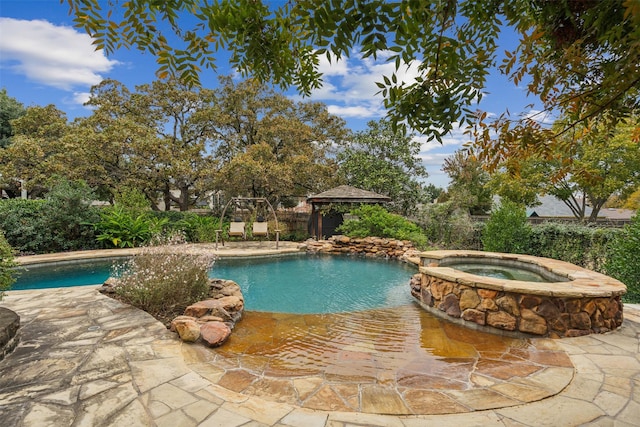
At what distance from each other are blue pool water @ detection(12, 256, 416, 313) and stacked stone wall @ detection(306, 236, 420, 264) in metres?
0.73

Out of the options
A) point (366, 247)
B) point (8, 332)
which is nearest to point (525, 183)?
point (366, 247)

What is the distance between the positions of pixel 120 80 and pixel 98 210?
787 cm

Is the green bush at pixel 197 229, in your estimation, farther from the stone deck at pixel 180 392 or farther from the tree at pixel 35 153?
the stone deck at pixel 180 392

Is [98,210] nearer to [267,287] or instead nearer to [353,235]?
[267,287]

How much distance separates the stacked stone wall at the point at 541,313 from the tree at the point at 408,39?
106 inches

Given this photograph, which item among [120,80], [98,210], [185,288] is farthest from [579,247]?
[120,80]

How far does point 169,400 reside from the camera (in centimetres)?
224

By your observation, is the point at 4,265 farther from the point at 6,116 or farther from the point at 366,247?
the point at 6,116

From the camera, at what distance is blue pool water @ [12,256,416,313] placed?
580cm

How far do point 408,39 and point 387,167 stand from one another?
15.7 m

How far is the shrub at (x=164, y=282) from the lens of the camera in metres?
4.36

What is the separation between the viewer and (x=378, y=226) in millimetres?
11961

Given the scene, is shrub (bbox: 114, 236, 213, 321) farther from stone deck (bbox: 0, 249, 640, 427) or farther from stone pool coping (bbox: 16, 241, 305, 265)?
stone pool coping (bbox: 16, 241, 305, 265)

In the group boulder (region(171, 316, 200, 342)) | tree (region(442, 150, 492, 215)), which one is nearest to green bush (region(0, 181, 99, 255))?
boulder (region(171, 316, 200, 342))
